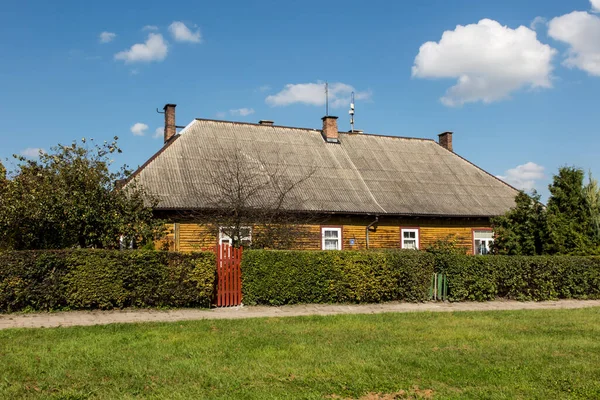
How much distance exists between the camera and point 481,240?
26891 millimetres

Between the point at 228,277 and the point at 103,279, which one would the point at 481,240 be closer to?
the point at 228,277

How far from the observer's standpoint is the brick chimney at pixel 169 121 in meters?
28.5

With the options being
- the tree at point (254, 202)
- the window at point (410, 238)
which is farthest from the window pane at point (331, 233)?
the window at point (410, 238)

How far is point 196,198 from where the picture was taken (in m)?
22.0

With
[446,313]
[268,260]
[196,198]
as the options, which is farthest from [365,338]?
[196,198]

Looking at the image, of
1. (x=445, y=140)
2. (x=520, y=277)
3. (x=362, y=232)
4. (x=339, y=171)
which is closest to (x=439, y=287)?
(x=520, y=277)

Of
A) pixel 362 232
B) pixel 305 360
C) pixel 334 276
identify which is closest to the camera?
pixel 305 360

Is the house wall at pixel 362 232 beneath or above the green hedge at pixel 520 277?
above

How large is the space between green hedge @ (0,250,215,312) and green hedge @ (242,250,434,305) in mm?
1308

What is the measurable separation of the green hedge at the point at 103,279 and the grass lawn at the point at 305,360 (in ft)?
8.12

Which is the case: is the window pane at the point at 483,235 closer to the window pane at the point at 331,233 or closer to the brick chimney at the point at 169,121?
the window pane at the point at 331,233

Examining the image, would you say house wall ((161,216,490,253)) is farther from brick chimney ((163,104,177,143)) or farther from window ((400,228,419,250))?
brick chimney ((163,104,177,143))

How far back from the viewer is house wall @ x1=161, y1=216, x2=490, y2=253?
21.5m

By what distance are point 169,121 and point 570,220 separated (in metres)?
19.0
